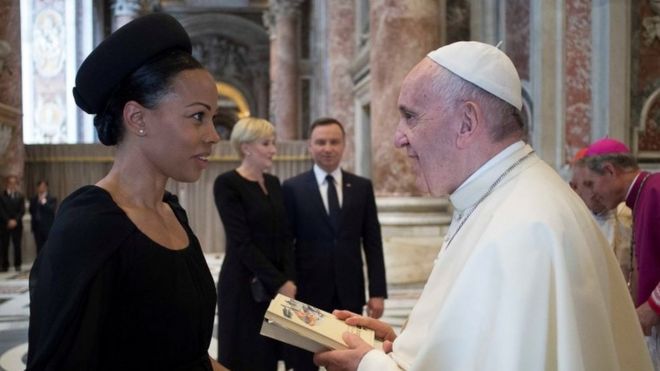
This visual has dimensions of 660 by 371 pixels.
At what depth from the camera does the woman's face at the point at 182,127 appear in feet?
6.17

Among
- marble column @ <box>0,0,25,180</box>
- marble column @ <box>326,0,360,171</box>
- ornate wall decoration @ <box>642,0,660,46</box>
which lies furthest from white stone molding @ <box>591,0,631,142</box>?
marble column @ <box>326,0,360,171</box>

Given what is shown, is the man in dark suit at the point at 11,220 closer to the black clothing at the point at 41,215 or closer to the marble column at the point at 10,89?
the marble column at the point at 10,89

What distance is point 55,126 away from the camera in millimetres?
18062

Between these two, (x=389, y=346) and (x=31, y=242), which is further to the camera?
(x=31, y=242)

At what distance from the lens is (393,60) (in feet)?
29.0

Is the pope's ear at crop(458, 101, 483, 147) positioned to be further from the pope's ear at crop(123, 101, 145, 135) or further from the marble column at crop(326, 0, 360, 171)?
the marble column at crop(326, 0, 360, 171)

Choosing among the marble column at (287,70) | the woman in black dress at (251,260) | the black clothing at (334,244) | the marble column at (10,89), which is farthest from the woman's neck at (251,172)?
the marble column at (287,70)

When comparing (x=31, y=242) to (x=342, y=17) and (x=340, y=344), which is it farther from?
(x=340, y=344)

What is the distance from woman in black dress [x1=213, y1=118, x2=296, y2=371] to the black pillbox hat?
8.17 ft

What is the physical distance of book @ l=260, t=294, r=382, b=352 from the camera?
2148 mm

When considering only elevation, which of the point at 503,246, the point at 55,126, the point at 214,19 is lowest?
the point at 503,246

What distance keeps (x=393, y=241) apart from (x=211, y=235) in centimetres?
979

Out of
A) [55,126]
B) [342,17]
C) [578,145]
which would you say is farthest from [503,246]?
[55,126]

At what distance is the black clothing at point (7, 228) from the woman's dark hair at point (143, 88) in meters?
10.6
